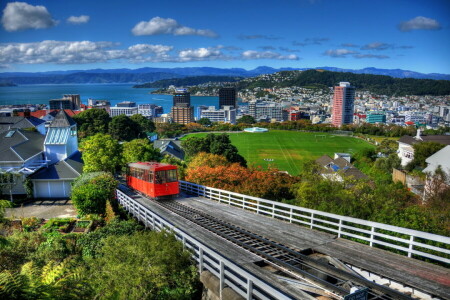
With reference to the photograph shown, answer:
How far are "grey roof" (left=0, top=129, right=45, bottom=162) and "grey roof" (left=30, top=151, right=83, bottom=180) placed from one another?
2577 millimetres

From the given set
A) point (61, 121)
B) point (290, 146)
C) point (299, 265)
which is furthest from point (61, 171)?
point (290, 146)

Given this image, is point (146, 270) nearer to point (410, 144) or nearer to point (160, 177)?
point (160, 177)

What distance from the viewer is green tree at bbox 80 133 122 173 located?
25.5m

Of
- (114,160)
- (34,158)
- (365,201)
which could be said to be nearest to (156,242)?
(365,201)

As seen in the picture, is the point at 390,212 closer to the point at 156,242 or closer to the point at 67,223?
the point at 156,242

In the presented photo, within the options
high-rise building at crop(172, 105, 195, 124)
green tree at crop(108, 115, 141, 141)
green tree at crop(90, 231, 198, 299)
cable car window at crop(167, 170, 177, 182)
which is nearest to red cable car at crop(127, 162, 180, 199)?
cable car window at crop(167, 170, 177, 182)

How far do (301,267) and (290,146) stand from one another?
7991 centimetres

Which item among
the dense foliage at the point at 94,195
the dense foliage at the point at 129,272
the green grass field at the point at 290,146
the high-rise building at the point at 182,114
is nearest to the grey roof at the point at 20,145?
the dense foliage at the point at 94,195

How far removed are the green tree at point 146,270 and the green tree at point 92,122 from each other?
64.0 metres

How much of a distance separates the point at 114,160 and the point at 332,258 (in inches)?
810

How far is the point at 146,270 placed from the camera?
8531 mm

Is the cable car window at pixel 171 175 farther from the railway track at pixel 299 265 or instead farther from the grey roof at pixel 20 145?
the grey roof at pixel 20 145

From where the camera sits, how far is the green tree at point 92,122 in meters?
70.0

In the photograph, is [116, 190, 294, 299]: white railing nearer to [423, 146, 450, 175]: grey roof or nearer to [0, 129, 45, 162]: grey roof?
[0, 129, 45, 162]: grey roof
